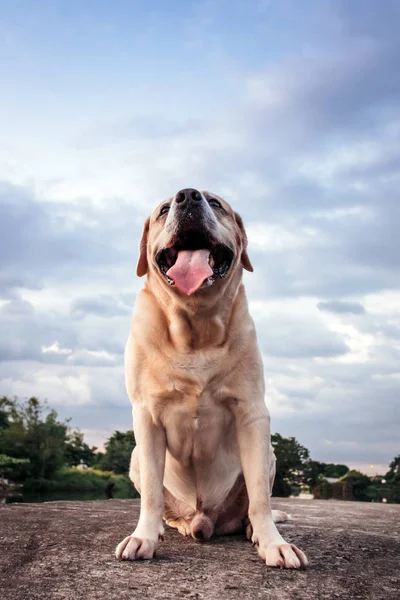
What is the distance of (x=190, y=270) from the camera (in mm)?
4051

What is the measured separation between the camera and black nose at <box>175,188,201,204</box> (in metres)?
4.14

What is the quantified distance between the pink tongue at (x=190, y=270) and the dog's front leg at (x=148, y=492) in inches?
35.7

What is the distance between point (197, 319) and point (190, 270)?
348mm

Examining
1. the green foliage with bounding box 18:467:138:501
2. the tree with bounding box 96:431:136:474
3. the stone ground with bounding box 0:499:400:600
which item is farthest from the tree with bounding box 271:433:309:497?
the stone ground with bounding box 0:499:400:600

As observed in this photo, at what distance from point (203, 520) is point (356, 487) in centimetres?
3904

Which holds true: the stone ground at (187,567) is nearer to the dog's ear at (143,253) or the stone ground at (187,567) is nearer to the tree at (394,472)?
the dog's ear at (143,253)

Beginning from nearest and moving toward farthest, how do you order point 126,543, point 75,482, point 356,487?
point 126,543 < point 356,487 < point 75,482

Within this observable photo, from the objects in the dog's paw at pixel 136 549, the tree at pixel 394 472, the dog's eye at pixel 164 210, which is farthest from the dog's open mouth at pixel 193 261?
the tree at pixel 394 472

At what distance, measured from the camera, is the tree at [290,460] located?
3566cm

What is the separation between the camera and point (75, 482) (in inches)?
1981

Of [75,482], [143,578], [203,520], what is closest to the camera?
[143,578]

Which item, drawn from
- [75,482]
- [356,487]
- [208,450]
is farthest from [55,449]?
[208,450]

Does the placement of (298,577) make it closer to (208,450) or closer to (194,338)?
(208,450)

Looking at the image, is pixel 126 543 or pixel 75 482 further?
pixel 75 482
